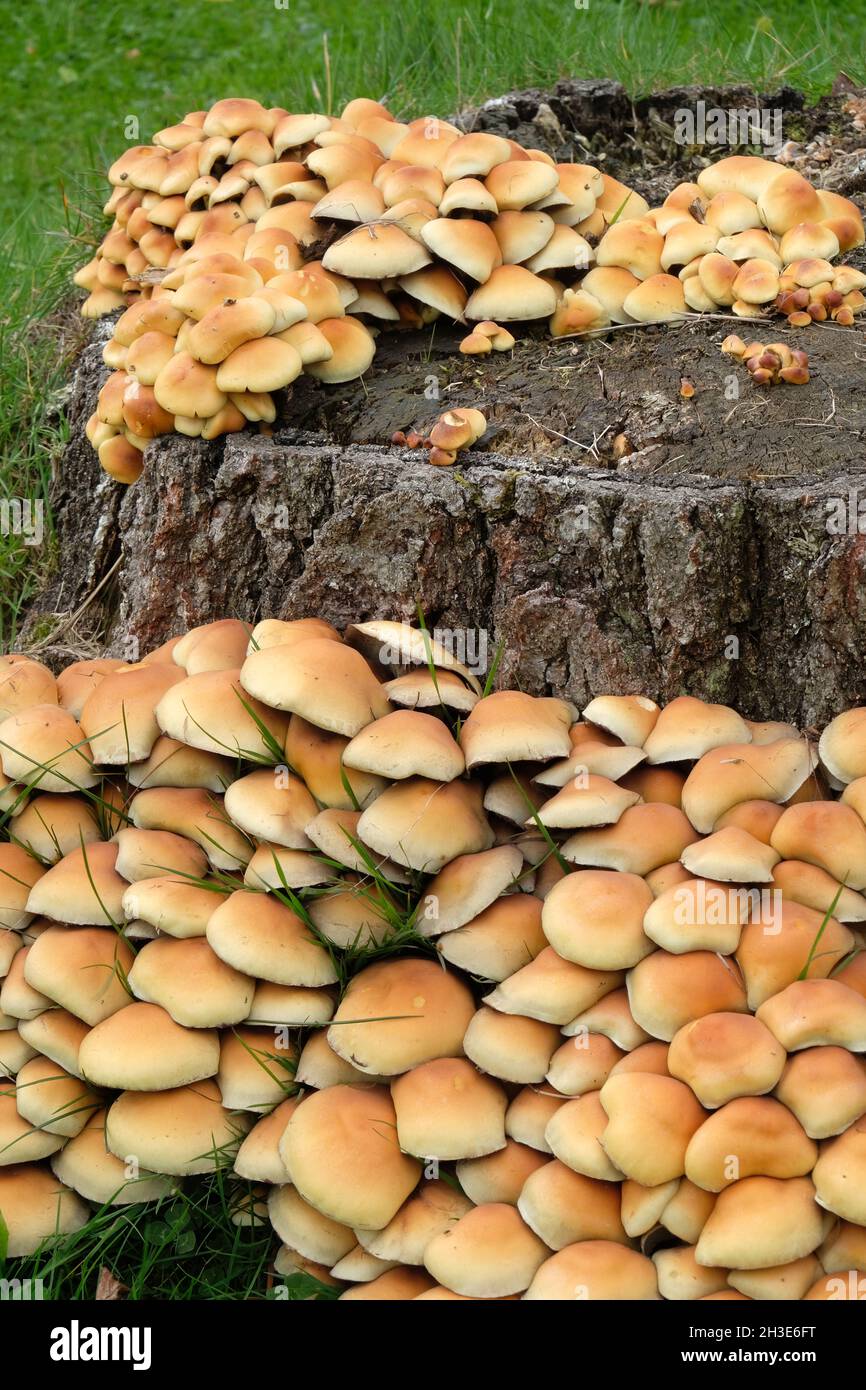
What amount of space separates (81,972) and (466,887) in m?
0.93

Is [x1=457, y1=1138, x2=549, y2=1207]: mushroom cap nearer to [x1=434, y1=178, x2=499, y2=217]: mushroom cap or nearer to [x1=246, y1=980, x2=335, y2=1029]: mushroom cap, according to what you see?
[x1=246, y1=980, x2=335, y2=1029]: mushroom cap

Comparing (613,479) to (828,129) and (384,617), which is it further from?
(828,129)

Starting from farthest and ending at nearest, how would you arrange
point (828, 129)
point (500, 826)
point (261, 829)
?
point (828, 129) < point (500, 826) < point (261, 829)

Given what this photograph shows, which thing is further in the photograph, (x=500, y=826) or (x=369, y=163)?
(x=369, y=163)

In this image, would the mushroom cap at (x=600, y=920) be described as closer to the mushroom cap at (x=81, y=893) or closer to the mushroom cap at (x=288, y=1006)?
the mushroom cap at (x=288, y=1006)

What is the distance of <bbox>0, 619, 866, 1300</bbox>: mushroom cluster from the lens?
265cm

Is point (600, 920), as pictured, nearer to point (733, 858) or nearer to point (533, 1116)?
point (733, 858)

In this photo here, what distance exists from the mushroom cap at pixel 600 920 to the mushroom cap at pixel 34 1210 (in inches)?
51.6

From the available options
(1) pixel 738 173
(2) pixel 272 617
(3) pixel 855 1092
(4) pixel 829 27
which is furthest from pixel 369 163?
(4) pixel 829 27

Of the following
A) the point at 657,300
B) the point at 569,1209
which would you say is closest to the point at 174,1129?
the point at 569,1209

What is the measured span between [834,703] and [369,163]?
2406 millimetres

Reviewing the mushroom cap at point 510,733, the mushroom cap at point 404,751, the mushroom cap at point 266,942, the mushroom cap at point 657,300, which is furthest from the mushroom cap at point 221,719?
the mushroom cap at point 657,300

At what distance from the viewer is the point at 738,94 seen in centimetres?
579

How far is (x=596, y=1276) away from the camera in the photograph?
2.61 m
